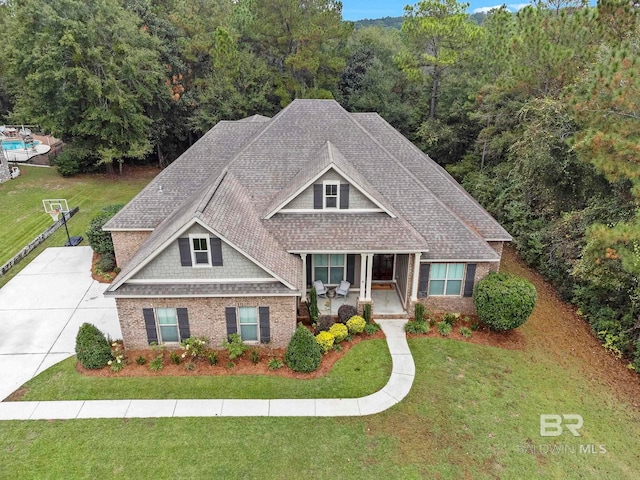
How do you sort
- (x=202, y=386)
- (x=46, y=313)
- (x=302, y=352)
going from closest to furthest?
(x=202, y=386) < (x=302, y=352) < (x=46, y=313)

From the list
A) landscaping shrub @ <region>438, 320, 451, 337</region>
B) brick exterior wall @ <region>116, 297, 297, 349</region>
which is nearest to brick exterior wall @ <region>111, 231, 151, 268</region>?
brick exterior wall @ <region>116, 297, 297, 349</region>

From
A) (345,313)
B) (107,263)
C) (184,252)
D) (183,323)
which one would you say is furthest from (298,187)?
(107,263)

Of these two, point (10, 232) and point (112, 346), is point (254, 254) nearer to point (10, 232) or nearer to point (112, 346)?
point (112, 346)

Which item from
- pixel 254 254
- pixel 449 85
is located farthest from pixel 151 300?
pixel 449 85

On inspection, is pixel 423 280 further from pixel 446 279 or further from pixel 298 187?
pixel 298 187

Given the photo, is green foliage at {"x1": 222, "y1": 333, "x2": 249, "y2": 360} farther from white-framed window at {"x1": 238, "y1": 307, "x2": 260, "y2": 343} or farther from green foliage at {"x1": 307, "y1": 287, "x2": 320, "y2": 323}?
green foliage at {"x1": 307, "y1": 287, "x2": 320, "y2": 323}

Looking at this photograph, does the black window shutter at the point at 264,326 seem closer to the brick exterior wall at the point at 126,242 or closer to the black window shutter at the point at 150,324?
the black window shutter at the point at 150,324

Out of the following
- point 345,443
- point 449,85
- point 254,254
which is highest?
point 449,85
